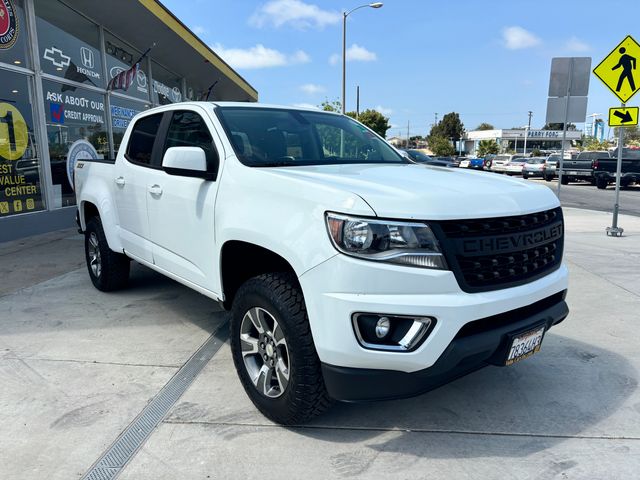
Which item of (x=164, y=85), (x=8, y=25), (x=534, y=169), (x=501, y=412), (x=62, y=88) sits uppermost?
(x=8, y=25)

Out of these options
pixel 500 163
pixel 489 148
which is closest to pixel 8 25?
pixel 500 163

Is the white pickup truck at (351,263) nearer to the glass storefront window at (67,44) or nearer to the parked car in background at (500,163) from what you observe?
the glass storefront window at (67,44)

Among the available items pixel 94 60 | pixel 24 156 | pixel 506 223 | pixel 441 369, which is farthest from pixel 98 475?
pixel 94 60

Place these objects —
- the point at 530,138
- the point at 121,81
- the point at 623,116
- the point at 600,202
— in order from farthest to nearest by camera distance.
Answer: the point at 530,138, the point at 600,202, the point at 121,81, the point at 623,116

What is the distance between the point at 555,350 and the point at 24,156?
9085mm

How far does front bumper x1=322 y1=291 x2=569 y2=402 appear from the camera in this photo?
233cm

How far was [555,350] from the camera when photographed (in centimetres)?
393

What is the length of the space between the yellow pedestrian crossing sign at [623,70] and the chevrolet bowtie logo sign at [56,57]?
10292mm

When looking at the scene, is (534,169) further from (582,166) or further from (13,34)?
(13,34)

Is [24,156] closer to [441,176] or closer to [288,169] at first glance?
[288,169]

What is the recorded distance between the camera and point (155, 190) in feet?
12.9

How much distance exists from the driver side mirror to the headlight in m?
1.21

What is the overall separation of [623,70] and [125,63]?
11.3 m

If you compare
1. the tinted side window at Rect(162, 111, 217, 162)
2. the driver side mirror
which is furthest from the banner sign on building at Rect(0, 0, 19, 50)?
the driver side mirror
